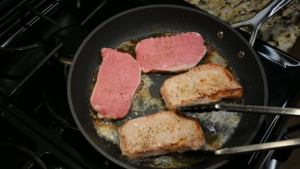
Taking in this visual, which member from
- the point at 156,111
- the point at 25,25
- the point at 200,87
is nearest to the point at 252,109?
the point at 200,87

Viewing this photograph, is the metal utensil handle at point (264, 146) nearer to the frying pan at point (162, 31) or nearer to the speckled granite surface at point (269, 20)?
the frying pan at point (162, 31)

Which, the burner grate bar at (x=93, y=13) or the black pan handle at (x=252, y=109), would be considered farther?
the burner grate bar at (x=93, y=13)

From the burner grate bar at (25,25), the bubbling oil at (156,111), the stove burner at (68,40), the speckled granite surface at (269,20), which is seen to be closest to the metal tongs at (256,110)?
the bubbling oil at (156,111)

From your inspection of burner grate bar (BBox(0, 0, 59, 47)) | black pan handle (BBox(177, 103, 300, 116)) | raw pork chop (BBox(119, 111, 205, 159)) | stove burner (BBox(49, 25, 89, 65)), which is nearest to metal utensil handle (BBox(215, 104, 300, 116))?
black pan handle (BBox(177, 103, 300, 116))

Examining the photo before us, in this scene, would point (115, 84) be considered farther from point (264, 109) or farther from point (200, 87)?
point (264, 109)

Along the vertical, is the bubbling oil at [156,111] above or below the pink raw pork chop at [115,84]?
below

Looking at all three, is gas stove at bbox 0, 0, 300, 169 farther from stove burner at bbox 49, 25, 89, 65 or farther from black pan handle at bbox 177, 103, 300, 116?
black pan handle at bbox 177, 103, 300, 116

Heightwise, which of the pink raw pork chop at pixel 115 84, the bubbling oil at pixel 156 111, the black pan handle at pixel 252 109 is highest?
the black pan handle at pixel 252 109
